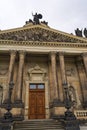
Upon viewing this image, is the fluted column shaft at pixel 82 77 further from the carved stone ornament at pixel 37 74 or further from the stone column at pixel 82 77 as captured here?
the carved stone ornament at pixel 37 74

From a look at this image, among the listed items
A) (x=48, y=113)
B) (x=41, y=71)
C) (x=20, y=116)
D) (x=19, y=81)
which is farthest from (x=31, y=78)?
(x=20, y=116)

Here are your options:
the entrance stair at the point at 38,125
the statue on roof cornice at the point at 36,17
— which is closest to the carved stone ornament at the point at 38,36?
the statue on roof cornice at the point at 36,17

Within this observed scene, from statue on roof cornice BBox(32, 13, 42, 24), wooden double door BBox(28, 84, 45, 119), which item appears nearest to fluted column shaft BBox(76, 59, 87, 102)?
wooden double door BBox(28, 84, 45, 119)

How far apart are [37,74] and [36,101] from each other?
9.28ft

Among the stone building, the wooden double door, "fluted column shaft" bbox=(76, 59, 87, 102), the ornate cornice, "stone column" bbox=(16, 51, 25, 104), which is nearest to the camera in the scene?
"stone column" bbox=(16, 51, 25, 104)

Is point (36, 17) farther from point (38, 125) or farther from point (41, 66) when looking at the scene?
point (38, 125)

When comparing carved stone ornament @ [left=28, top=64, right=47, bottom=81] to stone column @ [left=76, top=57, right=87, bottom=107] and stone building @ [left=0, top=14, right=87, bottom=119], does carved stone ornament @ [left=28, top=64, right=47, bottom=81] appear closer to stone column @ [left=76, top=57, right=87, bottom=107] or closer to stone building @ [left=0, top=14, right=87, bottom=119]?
stone building @ [left=0, top=14, right=87, bottom=119]

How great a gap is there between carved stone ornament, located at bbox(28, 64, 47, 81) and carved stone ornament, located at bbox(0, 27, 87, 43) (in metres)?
3.06

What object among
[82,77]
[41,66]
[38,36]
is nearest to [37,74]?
[41,66]

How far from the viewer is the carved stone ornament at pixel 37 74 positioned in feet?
60.3

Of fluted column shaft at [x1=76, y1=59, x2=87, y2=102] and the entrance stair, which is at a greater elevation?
fluted column shaft at [x1=76, y1=59, x2=87, y2=102]

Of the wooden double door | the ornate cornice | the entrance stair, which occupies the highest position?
the ornate cornice

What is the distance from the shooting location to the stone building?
16.7 meters

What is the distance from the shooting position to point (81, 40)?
18.5 meters
